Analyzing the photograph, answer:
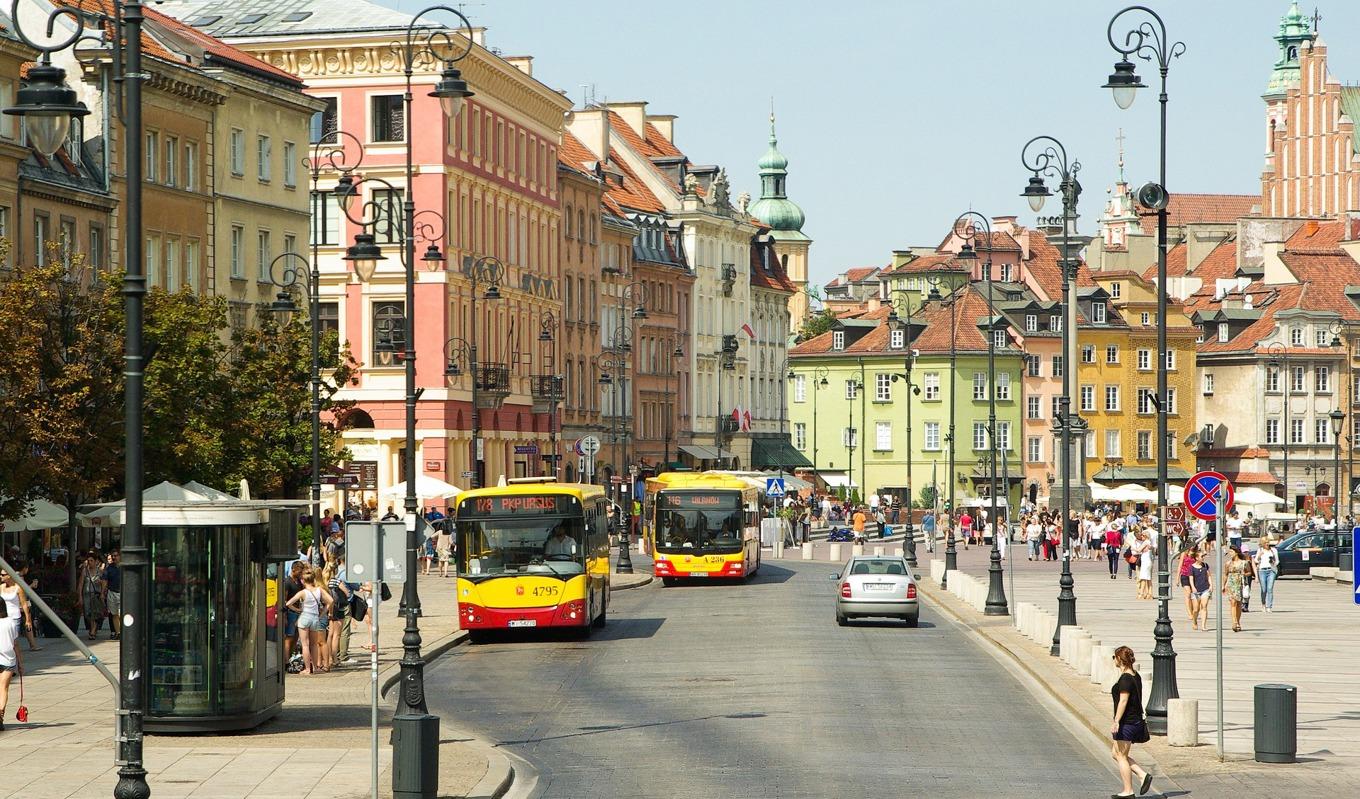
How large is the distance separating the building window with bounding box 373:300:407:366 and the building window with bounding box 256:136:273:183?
1142 centimetres

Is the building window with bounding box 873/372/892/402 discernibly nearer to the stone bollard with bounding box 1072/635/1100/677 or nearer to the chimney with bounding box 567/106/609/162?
the chimney with bounding box 567/106/609/162

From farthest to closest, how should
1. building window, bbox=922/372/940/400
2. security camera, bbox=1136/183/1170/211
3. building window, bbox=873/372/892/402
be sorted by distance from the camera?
building window, bbox=873/372/892/402 < building window, bbox=922/372/940/400 < security camera, bbox=1136/183/1170/211

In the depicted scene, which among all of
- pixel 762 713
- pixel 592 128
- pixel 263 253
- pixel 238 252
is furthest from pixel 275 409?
pixel 592 128

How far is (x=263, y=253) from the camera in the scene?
66.6m

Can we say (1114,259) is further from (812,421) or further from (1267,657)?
(1267,657)

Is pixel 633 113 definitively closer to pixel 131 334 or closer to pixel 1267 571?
pixel 1267 571

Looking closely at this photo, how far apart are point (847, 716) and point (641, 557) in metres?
54.1

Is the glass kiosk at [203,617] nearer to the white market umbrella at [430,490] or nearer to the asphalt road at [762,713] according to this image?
the asphalt road at [762,713]

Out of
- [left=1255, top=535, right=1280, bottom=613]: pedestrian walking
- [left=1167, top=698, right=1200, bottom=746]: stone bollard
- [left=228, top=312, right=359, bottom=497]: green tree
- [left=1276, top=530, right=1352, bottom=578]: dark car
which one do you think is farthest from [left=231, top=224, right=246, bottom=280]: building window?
[left=1167, top=698, right=1200, bottom=746]: stone bollard

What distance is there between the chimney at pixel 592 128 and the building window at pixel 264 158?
148 ft

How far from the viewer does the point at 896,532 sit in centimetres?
11506

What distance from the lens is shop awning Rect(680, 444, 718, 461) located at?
11849cm

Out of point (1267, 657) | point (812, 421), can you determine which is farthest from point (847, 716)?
point (812, 421)

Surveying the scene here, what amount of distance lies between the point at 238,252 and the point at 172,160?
5083mm
